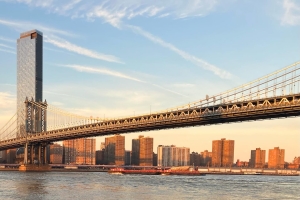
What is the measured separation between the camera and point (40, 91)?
178 m

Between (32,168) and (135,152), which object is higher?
(32,168)

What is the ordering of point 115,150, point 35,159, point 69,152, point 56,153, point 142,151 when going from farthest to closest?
point 69,152
point 115,150
point 56,153
point 142,151
point 35,159

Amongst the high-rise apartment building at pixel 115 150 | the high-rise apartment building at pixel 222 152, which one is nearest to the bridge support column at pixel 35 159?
the high-rise apartment building at pixel 115 150

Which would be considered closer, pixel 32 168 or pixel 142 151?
pixel 32 168

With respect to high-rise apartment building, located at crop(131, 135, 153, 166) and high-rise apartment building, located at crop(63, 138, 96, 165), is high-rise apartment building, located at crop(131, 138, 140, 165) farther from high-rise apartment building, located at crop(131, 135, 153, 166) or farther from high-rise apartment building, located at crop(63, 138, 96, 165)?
high-rise apartment building, located at crop(63, 138, 96, 165)

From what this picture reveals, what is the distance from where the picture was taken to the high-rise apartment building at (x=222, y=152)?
192000mm

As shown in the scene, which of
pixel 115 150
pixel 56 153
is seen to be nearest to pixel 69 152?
pixel 56 153

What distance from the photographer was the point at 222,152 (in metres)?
195

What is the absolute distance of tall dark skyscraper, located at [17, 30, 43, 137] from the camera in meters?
176

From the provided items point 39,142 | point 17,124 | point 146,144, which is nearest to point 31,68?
point 146,144

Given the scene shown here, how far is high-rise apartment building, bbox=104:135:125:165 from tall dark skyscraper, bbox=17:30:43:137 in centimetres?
3494

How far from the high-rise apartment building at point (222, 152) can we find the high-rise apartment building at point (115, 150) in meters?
42.2

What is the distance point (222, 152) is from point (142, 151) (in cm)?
3837

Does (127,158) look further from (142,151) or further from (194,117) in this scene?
(194,117)
